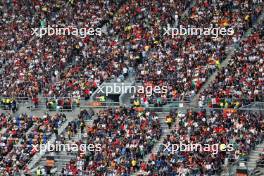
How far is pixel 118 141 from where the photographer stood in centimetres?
4975

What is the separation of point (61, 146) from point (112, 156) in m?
3.63

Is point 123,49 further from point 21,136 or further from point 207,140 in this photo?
point 207,140

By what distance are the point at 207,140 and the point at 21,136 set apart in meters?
11.3

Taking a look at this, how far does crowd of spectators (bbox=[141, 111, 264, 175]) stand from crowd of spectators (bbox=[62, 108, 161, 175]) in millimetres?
922

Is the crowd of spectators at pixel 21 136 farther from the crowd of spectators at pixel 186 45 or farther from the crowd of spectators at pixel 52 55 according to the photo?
the crowd of spectators at pixel 186 45

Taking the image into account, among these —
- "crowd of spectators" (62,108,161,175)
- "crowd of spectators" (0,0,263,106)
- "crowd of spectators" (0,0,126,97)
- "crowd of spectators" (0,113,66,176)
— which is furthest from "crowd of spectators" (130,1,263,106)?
"crowd of spectators" (0,113,66,176)

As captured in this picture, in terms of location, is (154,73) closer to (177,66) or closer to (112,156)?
(177,66)

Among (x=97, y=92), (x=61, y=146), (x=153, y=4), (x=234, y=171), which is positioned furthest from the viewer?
(x=153, y=4)

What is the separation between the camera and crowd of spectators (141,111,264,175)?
46.6 meters

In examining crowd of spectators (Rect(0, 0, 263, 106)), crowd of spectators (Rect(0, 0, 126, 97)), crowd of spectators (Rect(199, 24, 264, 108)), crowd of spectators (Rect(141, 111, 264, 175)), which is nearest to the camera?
crowd of spectators (Rect(141, 111, 264, 175))

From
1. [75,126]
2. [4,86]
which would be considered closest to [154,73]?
[75,126]

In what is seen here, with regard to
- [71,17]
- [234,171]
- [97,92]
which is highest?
[71,17]

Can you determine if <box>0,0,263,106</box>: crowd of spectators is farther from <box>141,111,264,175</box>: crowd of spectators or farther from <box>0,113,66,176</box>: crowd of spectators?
<box>141,111,264,175</box>: crowd of spectators

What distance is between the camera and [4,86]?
5753 cm
